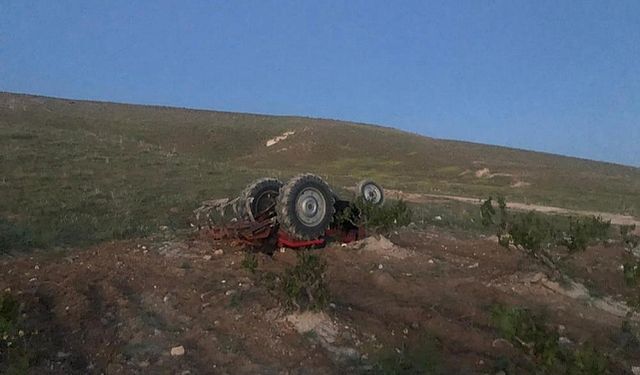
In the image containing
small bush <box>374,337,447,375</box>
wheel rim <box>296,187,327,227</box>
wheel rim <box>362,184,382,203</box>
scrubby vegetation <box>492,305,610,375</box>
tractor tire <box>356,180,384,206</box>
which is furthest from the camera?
wheel rim <box>362,184,382,203</box>

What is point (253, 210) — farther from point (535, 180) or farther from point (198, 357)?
point (535, 180)

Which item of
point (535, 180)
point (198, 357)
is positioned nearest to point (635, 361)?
point (198, 357)

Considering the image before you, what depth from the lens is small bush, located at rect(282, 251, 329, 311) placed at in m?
7.47

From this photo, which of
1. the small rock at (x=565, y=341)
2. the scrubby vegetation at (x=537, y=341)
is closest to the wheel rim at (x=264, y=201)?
the small rock at (x=565, y=341)

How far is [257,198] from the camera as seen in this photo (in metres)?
12.4

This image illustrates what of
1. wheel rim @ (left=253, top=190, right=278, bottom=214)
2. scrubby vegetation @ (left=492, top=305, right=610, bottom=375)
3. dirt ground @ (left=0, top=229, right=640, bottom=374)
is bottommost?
dirt ground @ (left=0, top=229, right=640, bottom=374)

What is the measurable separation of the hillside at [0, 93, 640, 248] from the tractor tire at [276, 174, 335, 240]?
12.5 feet

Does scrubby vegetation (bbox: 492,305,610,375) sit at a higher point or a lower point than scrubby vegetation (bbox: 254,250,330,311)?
higher

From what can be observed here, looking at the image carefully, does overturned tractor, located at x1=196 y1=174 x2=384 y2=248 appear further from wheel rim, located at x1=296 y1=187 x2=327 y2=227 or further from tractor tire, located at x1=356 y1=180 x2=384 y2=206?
tractor tire, located at x1=356 y1=180 x2=384 y2=206

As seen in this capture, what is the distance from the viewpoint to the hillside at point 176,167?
15.2m

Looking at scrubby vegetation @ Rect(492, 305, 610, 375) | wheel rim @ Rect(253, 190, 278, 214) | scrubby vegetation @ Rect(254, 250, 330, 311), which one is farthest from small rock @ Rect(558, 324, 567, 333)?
wheel rim @ Rect(253, 190, 278, 214)

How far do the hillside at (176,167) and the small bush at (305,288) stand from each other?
6063mm

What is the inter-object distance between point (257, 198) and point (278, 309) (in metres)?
4.86

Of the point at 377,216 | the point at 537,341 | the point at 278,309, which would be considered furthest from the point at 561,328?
the point at 377,216
